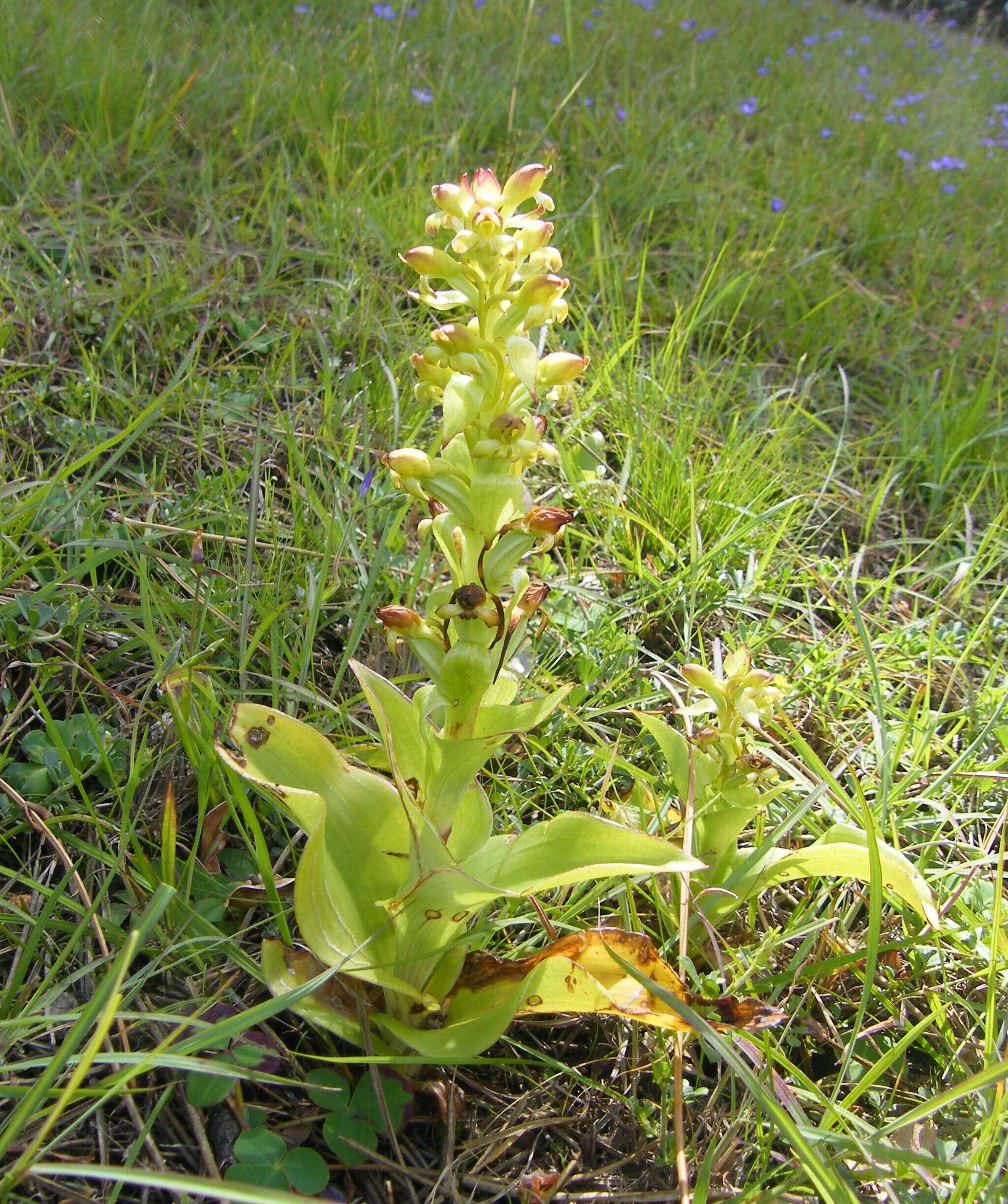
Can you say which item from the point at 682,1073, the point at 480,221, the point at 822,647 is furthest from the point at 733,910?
the point at 480,221

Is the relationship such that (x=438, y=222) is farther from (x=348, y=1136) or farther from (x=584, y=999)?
(x=348, y=1136)

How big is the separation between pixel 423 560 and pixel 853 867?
1068 mm

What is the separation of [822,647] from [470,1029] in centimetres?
132

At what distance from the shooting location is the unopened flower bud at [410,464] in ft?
3.97

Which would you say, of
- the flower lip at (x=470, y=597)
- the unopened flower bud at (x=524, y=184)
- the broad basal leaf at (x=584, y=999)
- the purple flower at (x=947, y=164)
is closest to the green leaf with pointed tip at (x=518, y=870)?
the broad basal leaf at (x=584, y=999)

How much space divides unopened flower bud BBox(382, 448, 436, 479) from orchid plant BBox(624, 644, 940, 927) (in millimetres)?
593

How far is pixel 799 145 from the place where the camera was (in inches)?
183

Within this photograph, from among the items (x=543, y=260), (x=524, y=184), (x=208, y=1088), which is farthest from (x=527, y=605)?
(x=208, y=1088)

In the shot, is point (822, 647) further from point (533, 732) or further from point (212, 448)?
point (212, 448)

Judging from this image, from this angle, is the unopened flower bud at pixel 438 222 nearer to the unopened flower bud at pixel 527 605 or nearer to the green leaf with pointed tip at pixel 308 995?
the unopened flower bud at pixel 527 605

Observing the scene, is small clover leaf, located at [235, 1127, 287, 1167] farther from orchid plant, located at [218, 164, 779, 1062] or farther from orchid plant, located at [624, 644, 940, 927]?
orchid plant, located at [624, 644, 940, 927]

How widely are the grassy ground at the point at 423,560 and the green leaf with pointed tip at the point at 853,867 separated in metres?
0.10

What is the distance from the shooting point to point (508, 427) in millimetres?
1179

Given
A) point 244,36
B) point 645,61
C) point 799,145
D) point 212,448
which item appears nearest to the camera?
point 212,448
